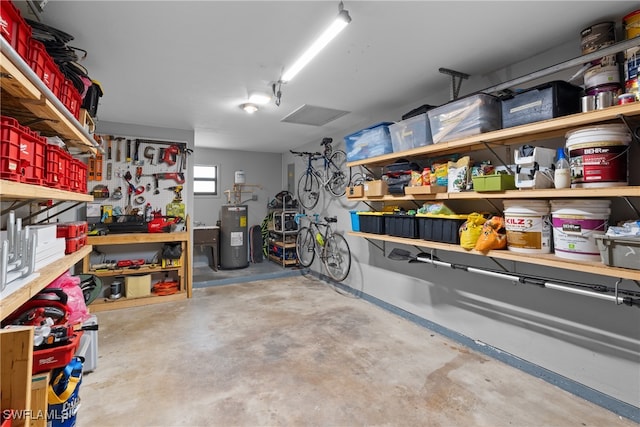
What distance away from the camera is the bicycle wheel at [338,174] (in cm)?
486

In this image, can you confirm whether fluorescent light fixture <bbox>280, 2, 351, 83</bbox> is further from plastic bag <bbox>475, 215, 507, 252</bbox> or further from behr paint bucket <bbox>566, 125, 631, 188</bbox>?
plastic bag <bbox>475, 215, 507, 252</bbox>

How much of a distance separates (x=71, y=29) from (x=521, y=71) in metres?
3.34

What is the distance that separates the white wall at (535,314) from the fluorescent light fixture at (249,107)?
1.71m

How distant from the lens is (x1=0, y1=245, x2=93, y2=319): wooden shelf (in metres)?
1.12

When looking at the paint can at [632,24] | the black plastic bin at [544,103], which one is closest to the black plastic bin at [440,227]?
the black plastic bin at [544,103]

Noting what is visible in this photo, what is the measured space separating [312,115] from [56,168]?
2.88m

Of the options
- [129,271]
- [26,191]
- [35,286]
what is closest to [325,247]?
[129,271]

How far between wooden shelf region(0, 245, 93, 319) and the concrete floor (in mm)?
969

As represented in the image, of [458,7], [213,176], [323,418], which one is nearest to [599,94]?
[458,7]

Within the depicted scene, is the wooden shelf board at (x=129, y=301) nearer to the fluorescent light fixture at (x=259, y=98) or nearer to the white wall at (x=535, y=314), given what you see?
the fluorescent light fixture at (x=259, y=98)

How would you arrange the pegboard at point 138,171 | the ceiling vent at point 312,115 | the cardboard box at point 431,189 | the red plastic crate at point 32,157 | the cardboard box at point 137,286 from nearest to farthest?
the red plastic crate at point 32,157, the cardboard box at point 431,189, the ceiling vent at point 312,115, the cardboard box at point 137,286, the pegboard at point 138,171

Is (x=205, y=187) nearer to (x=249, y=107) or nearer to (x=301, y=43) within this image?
(x=249, y=107)

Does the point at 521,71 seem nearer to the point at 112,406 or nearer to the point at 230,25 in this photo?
the point at 230,25

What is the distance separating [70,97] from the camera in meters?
1.99
